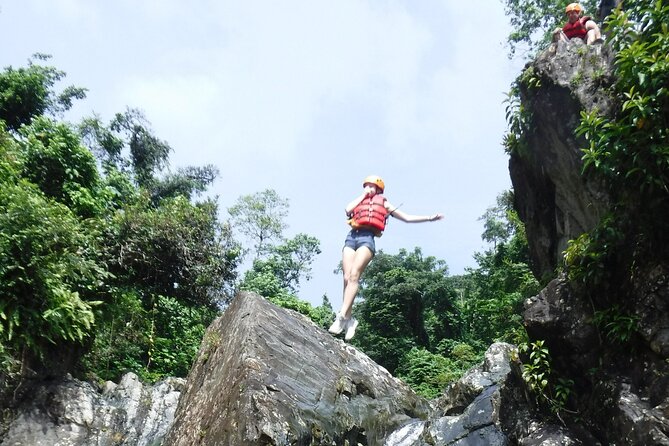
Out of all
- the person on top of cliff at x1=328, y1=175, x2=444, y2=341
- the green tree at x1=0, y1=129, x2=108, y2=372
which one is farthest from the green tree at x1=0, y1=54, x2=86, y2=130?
the person on top of cliff at x1=328, y1=175, x2=444, y2=341

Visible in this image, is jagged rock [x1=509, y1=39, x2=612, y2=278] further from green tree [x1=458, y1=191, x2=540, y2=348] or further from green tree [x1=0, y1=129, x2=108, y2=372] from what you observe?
green tree [x1=0, y1=129, x2=108, y2=372]

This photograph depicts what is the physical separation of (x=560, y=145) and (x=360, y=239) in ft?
10.5

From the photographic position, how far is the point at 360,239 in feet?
31.2

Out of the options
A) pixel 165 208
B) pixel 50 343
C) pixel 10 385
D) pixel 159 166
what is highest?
pixel 159 166

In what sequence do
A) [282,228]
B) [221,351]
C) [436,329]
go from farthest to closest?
[282,228] < [436,329] < [221,351]

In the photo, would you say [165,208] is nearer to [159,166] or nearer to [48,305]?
[48,305]

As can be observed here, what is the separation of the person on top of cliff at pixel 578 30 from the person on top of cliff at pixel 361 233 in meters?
3.55

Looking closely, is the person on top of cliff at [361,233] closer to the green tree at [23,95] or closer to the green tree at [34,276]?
the green tree at [34,276]

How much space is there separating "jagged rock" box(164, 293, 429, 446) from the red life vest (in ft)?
20.3

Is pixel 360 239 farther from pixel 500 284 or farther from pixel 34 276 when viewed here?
pixel 500 284

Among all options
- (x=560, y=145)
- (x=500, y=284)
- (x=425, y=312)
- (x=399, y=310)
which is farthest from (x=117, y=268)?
(x=425, y=312)

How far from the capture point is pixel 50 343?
1229cm

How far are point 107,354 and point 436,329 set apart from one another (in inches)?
778

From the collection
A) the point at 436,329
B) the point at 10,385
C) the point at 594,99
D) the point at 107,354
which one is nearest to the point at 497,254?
the point at 436,329
